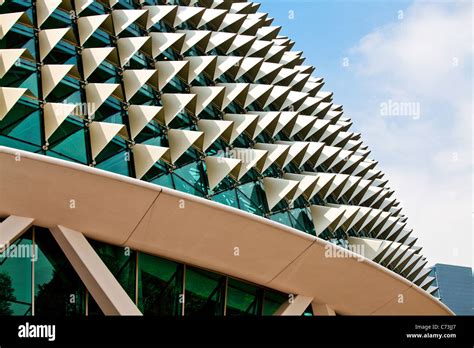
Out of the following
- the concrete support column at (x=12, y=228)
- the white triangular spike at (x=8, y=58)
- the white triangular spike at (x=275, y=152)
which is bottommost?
the concrete support column at (x=12, y=228)

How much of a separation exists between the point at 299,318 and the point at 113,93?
395 inches

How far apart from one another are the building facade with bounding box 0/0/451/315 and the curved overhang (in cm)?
5

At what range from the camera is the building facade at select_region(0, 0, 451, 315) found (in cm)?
1759

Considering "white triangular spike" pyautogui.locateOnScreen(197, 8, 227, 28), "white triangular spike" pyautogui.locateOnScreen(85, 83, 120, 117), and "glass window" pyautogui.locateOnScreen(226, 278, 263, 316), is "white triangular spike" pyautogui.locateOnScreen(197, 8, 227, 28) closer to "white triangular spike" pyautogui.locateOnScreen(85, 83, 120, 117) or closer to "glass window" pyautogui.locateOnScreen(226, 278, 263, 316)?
"white triangular spike" pyautogui.locateOnScreen(85, 83, 120, 117)

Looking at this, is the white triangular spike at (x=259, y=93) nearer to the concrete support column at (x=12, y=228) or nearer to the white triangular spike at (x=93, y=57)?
the white triangular spike at (x=93, y=57)

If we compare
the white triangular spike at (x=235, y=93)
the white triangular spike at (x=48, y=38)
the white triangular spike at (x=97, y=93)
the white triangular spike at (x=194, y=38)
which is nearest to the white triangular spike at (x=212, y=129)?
the white triangular spike at (x=235, y=93)

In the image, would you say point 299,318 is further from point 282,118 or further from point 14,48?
point 282,118

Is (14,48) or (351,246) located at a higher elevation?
(14,48)

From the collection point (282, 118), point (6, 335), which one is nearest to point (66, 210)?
Answer: point (6, 335)

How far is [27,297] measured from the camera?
1798cm

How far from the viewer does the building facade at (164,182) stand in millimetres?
17594

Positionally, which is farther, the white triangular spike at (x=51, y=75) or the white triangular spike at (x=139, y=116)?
the white triangular spike at (x=139, y=116)

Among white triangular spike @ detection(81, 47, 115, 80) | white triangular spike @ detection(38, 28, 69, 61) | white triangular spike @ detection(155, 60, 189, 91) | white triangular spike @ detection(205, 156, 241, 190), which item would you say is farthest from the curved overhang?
white triangular spike @ detection(155, 60, 189, 91)

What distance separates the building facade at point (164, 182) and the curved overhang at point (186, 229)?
54 millimetres
